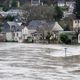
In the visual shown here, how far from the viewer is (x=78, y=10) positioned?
254 ft

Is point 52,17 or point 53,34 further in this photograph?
point 52,17

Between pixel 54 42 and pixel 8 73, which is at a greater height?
pixel 8 73

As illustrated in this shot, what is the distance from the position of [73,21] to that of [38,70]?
49.5 m

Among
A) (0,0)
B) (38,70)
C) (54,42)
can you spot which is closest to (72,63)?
(38,70)

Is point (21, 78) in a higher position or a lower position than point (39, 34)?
higher

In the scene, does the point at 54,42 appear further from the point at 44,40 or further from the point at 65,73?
the point at 65,73

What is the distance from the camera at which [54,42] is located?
59219mm

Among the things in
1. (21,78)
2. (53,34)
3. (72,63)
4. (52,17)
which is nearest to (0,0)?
(52,17)

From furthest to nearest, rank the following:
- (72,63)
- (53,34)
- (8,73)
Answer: (53,34)
(72,63)
(8,73)

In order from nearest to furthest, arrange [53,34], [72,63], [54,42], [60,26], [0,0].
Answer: [72,63], [54,42], [53,34], [60,26], [0,0]

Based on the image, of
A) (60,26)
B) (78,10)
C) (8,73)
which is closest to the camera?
(8,73)

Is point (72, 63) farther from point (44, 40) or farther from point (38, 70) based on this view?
point (44, 40)

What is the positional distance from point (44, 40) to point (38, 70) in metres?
36.6

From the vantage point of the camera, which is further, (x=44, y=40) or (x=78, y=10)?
(x=78, y=10)
